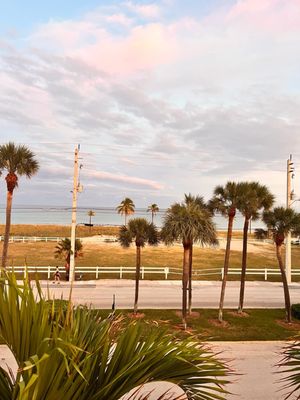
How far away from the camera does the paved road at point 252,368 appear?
33.2 ft

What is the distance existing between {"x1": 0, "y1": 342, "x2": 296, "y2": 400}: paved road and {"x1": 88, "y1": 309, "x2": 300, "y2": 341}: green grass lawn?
1.03 metres

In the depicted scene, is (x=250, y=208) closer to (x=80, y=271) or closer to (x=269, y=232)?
(x=269, y=232)

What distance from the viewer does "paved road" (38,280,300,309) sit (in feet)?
73.9

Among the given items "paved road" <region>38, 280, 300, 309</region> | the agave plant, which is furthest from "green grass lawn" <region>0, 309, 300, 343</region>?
the agave plant

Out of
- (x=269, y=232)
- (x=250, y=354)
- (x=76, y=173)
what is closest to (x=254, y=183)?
(x=269, y=232)

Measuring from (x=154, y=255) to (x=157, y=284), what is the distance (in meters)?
17.6

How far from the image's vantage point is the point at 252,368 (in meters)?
12.3

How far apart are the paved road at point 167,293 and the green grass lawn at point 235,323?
6.48 feet

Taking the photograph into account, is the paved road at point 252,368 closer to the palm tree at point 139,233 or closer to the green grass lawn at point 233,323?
the green grass lawn at point 233,323

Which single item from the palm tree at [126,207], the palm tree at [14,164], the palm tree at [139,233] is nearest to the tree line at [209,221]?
the palm tree at [139,233]

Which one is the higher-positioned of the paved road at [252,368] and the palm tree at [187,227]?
the palm tree at [187,227]

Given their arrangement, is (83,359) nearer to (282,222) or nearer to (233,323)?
(233,323)

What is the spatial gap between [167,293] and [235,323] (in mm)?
7804

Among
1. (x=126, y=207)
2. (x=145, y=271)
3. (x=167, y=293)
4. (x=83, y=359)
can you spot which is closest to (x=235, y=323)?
(x=167, y=293)
